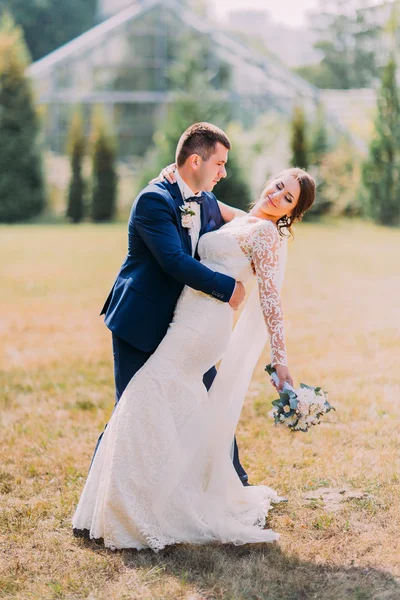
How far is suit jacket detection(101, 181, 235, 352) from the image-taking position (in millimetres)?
3549

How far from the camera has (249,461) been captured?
16.2 feet

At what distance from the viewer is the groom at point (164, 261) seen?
357 cm

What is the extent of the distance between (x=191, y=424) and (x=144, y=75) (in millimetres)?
22680

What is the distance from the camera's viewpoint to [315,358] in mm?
7488

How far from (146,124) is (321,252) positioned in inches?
474

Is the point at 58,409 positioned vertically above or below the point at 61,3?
below

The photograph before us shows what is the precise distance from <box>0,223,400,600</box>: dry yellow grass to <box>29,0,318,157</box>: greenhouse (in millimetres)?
14073

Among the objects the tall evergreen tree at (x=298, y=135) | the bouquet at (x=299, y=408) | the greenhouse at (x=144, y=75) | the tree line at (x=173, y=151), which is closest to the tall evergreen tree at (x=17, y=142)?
the tree line at (x=173, y=151)

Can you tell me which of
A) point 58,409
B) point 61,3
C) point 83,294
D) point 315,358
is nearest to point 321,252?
point 83,294

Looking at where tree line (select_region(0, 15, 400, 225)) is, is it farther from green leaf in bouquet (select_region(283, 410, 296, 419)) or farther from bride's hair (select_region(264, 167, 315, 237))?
green leaf in bouquet (select_region(283, 410, 296, 419))

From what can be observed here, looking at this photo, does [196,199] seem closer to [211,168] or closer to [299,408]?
[211,168]

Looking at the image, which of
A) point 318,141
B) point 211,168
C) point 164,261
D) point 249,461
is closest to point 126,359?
point 164,261

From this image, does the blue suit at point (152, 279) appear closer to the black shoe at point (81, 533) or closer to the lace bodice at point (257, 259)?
the lace bodice at point (257, 259)

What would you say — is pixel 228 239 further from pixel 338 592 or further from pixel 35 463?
pixel 35 463
